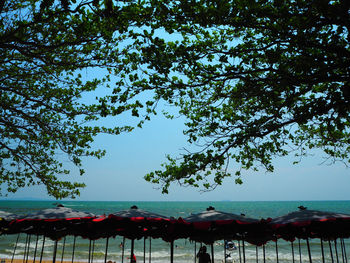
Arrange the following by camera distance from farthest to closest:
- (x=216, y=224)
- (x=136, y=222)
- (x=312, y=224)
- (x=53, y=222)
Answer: (x=53, y=222), (x=136, y=222), (x=216, y=224), (x=312, y=224)

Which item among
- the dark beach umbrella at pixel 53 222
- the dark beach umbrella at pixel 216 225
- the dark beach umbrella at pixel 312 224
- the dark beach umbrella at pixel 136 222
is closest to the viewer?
the dark beach umbrella at pixel 312 224

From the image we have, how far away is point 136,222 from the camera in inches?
390

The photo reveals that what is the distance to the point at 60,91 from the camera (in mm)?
12375

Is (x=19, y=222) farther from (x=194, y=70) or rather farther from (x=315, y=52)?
(x=315, y=52)

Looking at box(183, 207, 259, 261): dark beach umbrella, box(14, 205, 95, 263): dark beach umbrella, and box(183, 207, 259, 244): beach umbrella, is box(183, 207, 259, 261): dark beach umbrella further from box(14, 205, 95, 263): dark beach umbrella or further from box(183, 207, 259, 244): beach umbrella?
box(14, 205, 95, 263): dark beach umbrella

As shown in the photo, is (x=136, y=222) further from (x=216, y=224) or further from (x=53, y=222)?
(x=53, y=222)

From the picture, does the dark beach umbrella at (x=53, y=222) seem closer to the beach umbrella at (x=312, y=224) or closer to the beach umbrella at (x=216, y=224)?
the beach umbrella at (x=216, y=224)

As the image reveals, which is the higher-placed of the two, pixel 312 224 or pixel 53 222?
pixel 312 224

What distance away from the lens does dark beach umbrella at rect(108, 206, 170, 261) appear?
9.84 metres

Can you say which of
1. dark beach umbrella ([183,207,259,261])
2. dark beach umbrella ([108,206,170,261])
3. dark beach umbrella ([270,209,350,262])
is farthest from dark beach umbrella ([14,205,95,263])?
dark beach umbrella ([270,209,350,262])

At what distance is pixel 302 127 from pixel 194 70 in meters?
7.34

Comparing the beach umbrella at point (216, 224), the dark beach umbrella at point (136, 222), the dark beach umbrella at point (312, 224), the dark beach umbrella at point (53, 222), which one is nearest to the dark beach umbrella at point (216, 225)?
the beach umbrella at point (216, 224)

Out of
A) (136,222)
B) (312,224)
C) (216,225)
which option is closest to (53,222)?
(136,222)

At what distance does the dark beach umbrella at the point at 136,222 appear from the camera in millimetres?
9836
